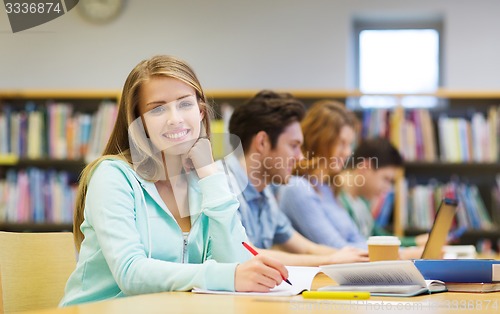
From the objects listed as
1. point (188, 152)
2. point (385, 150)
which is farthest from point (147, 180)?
point (385, 150)

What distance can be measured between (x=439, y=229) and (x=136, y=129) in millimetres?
1233

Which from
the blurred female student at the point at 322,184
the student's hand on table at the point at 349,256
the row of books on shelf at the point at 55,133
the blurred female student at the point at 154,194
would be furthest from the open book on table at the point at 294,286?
the row of books on shelf at the point at 55,133

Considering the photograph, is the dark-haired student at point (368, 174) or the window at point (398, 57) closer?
the dark-haired student at point (368, 174)

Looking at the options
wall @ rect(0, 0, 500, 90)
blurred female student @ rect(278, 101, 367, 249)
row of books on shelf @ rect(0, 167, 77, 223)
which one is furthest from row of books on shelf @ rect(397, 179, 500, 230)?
row of books on shelf @ rect(0, 167, 77, 223)

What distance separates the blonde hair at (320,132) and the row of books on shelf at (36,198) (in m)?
2.20

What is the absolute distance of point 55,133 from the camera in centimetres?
521

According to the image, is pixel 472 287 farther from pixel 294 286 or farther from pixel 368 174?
pixel 368 174

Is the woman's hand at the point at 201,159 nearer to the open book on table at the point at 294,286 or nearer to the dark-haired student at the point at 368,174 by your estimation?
the open book on table at the point at 294,286

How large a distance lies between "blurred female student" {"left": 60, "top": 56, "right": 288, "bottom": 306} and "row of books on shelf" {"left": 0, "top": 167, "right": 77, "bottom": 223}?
3507 millimetres

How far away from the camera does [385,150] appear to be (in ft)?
15.0

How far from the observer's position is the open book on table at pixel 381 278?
1428 millimetres

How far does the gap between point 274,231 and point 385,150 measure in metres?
1.73

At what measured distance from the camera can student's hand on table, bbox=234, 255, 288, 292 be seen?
1.40 meters

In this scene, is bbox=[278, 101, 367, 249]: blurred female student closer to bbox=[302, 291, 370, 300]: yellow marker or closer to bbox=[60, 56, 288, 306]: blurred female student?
bbox=[60, 56, 288, 306]: blurred female student
